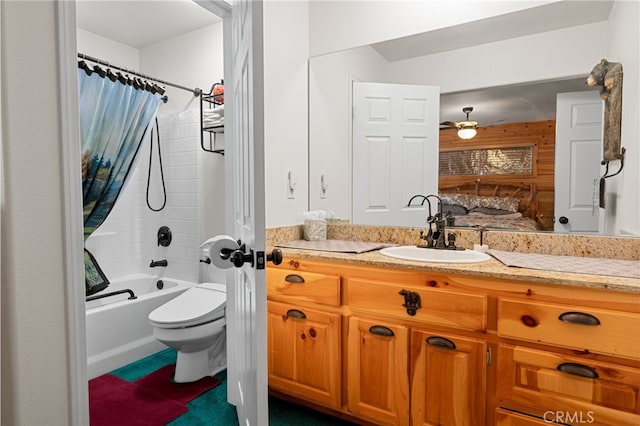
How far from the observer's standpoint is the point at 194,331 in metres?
2.07

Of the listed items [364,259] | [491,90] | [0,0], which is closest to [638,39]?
[491,90]

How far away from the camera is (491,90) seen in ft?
6.05

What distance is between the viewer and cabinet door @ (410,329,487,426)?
1.39 m

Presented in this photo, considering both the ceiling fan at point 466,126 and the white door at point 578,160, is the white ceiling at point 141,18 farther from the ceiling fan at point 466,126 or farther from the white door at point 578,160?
the white door at point 578,160

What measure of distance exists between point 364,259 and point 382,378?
52 cm

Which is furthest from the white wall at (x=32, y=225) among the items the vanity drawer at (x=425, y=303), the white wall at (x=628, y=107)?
the white wall at (x=628, y=107)

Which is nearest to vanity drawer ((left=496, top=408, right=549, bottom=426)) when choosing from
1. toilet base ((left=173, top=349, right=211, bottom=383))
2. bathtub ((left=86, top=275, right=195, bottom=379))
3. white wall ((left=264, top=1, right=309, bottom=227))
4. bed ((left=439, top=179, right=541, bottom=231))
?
bed ((left=439, top=179, right=541, bottom=231))

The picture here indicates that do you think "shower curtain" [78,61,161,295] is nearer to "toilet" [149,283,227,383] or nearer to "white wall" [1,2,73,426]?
"toilet" [149,283,227,383]

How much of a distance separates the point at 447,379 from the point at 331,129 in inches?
60.6

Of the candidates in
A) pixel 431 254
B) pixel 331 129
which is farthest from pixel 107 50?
pixel 431 254

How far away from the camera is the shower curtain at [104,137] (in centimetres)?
220

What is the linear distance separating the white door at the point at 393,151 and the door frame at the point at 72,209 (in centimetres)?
150

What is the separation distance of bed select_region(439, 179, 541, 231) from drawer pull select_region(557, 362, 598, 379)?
720 mm

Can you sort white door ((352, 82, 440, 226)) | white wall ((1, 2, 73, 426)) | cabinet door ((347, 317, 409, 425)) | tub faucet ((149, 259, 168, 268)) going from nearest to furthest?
1. white wall ((1, 2, 73, 426))
2. cabinet door ((347, 317, 409, 425))
3. white door ((352, 82, 440, 226))
4. tub faucet ((149, 259, 168, 268))
